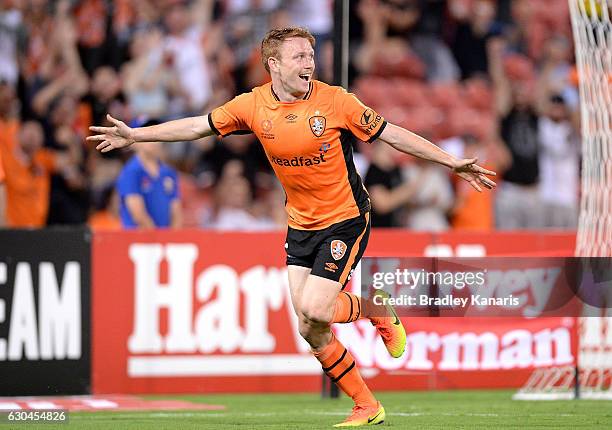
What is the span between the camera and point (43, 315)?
10.4 m

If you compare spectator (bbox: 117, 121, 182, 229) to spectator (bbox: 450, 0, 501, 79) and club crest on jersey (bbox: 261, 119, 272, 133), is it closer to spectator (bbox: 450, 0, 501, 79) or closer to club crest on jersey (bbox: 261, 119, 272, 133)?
club crest on jersey (bbox: 261, 119, 272, 133)

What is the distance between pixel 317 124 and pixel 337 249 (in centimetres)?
80

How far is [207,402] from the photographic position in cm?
1019

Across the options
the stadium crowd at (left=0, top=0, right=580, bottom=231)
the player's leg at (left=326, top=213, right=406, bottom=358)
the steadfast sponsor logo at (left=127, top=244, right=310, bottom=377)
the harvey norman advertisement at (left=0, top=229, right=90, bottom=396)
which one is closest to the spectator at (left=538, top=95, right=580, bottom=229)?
the stadium crowd at (left=0, top=0, right=580, bottom=231)

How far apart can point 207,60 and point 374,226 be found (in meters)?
2.98

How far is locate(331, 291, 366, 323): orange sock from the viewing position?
26.1ft

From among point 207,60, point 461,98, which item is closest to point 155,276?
point 207,60

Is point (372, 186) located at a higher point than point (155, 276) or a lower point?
higher

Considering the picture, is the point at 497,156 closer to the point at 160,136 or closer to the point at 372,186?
the point at 372,186

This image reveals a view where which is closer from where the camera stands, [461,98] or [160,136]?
[160,136]

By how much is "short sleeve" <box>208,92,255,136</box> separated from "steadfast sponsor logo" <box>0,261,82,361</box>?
3143 mm

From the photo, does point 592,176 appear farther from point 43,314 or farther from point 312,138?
point 43,314

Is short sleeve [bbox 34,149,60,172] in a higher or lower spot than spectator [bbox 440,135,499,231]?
higher

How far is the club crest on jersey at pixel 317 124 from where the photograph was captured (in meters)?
7.67
